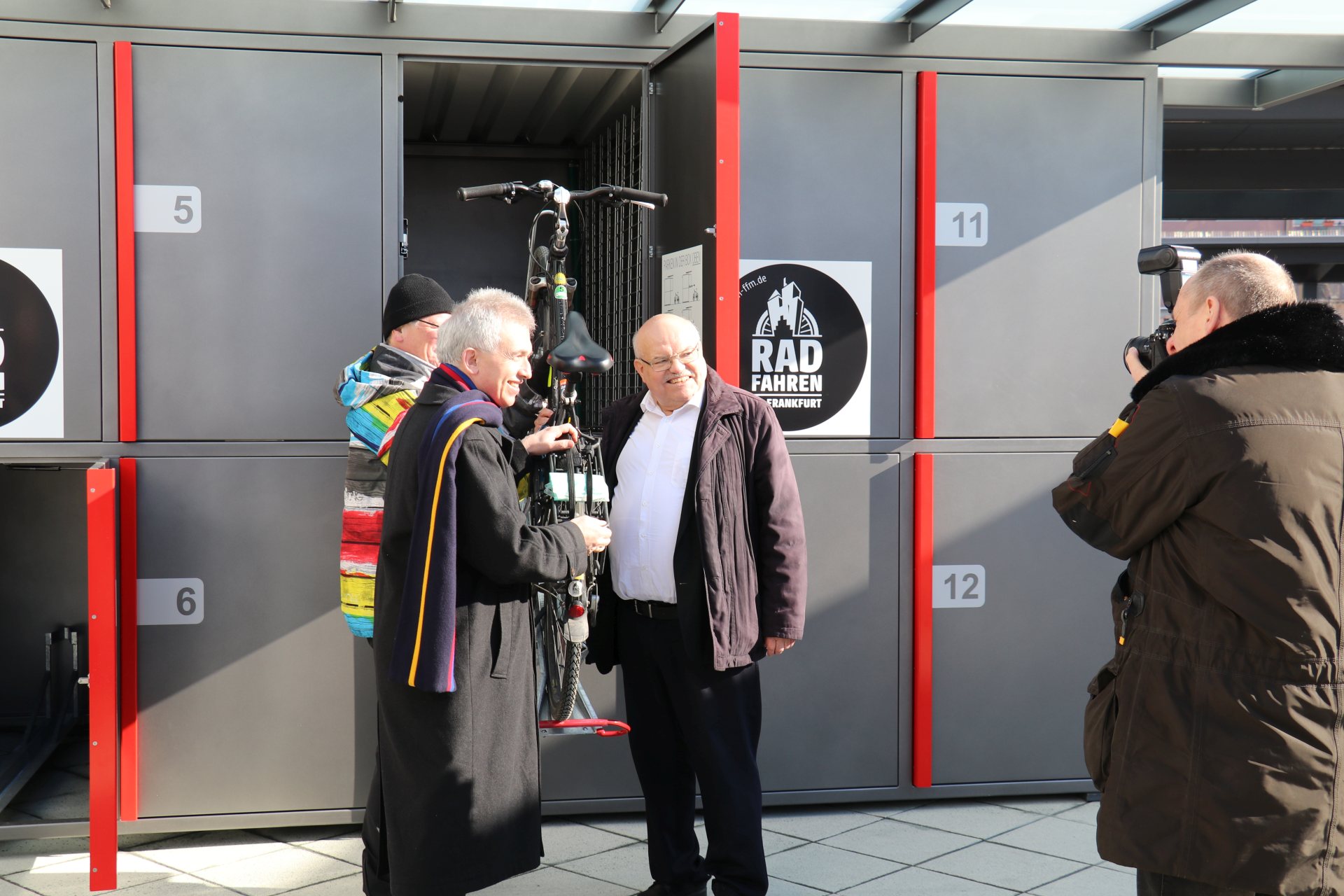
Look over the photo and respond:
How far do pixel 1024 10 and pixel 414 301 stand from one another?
2.46 meters

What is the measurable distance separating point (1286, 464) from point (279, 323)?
309 cm

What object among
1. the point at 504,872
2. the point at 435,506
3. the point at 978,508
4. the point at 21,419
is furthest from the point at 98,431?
the point at 978,508

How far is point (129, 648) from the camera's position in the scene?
12.8 feet

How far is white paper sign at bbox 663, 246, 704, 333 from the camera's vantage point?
351 cm

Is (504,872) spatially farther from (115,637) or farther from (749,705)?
(115,637)

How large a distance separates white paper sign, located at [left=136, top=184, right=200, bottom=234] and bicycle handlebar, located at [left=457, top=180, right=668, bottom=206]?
1.35m

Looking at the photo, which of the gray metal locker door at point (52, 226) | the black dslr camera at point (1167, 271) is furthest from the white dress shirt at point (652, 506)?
the gray metal locker door at point (52, 226)

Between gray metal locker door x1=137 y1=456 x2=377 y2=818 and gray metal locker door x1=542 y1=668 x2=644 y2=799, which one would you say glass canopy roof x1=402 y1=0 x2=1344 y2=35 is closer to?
gray metal locker door x1=137 y1=456 x2=377 y2=818

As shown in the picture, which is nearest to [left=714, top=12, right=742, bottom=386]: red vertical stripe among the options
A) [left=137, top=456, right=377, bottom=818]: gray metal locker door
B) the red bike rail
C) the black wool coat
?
the black wool coat

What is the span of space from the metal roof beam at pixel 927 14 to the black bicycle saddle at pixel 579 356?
6.77ft

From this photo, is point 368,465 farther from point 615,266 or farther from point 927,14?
point 927,14

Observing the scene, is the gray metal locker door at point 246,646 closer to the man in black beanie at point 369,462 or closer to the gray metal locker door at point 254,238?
the gray metal locker door at point 254,238

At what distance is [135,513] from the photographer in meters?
3.88

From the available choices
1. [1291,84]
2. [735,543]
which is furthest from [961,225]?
[735,543]
